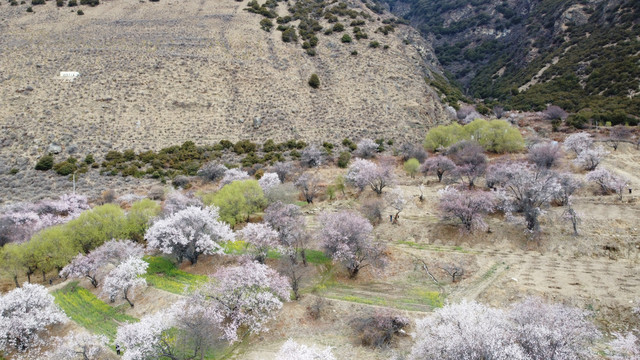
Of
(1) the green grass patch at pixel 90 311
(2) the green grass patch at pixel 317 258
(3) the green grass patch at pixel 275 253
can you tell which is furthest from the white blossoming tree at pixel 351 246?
(1) the green grass patch at pixel 90 311

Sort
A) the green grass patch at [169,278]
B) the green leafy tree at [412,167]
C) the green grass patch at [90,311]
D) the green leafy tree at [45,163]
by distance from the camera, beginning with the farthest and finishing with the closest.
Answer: the green leafy tree at [45,163], the green leafy tree at [412,167], the green grass patch at [169,278], the green grass patch at [90,311]

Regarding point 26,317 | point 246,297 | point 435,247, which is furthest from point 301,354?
point 26,317

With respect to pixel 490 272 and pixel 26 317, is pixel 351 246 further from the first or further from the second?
pixel 26 317

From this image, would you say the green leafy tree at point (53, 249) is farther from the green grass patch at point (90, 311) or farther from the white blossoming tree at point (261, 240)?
the white blossoming tree at point (261, 240)

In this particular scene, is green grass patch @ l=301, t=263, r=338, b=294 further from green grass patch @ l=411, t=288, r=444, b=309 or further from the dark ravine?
the dark ravine

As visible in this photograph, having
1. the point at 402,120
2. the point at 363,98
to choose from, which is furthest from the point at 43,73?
the point at 402,120

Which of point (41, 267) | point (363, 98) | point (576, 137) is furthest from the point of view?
point (363, 98)

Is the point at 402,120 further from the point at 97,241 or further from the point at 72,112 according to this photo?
the point at 72,112

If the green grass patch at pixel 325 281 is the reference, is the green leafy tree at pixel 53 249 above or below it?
below
